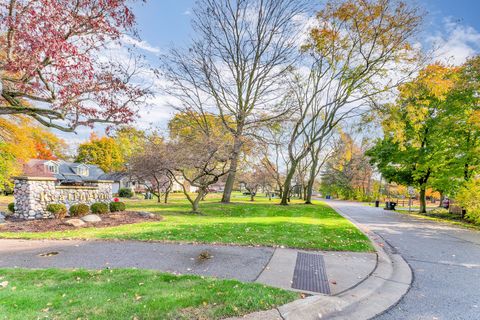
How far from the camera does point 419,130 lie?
57.8ft

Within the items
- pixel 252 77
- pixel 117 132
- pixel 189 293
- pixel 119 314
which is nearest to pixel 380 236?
pixel 189 293

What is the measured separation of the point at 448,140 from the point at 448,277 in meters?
14.8

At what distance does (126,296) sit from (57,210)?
9.55 m

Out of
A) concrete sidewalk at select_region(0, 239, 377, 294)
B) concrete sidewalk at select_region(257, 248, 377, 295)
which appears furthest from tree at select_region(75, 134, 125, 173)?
concrete sidewalk at select_region(257, 248, 377, 295)

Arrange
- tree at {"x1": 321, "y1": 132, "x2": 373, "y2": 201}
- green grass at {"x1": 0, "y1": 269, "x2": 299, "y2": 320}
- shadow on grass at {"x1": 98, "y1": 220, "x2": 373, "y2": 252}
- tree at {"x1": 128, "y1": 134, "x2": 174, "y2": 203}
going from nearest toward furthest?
1. green grass at {"x1": 0, "y1": 269, "x2": 299, "y2": 320}
2. shadow on grass at {"x1": 98, "y1": 220, "x2": 373, "y2": 252}
3. tree at {"x1": 128, "y1": 134, "x2": 174, "y2": 203}
4. tree at {"x1": 321, "y1": 132, "x2": 373, "y2": 201}

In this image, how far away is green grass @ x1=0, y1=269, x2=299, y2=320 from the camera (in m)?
2.84

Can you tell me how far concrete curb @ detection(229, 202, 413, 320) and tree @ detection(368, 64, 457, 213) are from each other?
12.9 metres

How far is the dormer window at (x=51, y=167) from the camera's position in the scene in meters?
36.8

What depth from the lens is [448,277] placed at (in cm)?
468

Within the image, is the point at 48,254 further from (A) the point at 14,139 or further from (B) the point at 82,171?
(B) the point at 82,171

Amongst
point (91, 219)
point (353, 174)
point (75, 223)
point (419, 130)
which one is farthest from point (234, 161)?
point (353, 174)

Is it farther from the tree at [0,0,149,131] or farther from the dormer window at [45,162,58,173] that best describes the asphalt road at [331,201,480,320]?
the dormer window at [45,162,58,173]

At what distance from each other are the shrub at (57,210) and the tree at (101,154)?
4435 centimetres

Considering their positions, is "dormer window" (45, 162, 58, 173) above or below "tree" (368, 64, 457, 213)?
below
